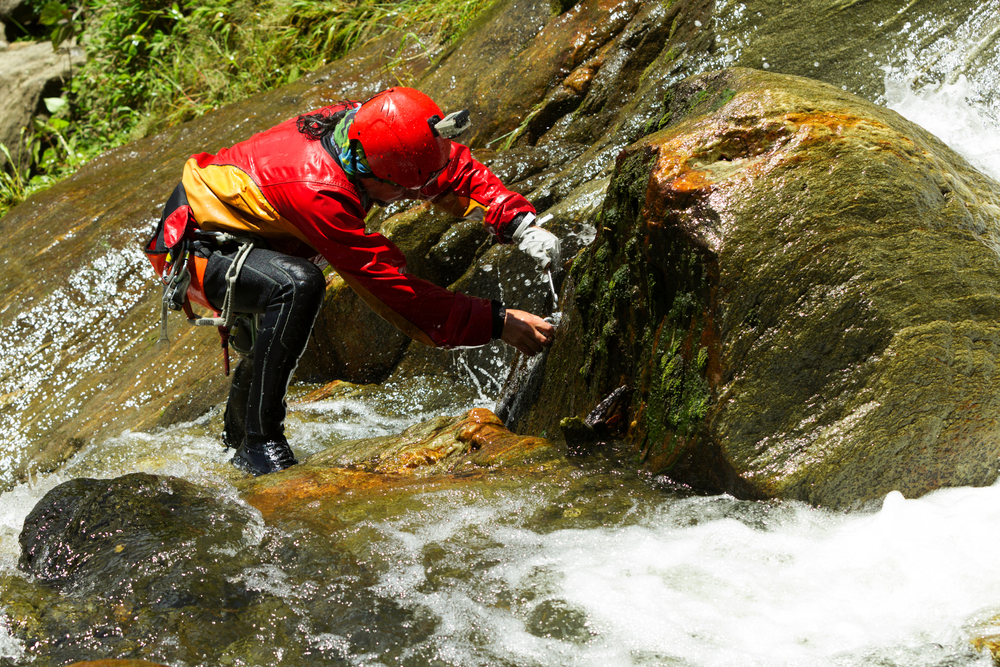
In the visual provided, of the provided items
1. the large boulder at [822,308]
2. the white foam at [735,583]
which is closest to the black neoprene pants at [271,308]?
the white foam at [735,583]

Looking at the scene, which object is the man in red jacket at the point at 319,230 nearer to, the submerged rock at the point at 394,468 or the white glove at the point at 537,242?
the white glove at the point at 537,242

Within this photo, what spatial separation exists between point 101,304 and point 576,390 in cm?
408

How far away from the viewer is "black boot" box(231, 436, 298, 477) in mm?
3199

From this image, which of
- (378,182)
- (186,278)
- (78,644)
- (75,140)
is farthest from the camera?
(75,140)

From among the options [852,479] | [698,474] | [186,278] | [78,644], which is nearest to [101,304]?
[186,278]

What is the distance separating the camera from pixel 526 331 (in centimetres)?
309

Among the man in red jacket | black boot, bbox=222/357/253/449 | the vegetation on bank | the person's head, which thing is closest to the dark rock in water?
the man in red jacket

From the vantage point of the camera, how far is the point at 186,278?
3.25 meters

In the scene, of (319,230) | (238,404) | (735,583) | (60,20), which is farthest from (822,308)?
(60,20)

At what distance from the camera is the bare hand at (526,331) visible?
307cm

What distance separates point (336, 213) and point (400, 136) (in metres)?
0.35

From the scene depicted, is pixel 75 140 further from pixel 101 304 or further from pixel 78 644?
pixel 78 644

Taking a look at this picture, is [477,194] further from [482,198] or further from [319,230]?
[319,230]

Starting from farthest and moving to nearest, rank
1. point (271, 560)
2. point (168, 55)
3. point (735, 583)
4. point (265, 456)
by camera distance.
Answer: point (168, 55) < point (265, 456) < point (271, 560) < point (735, 583)
